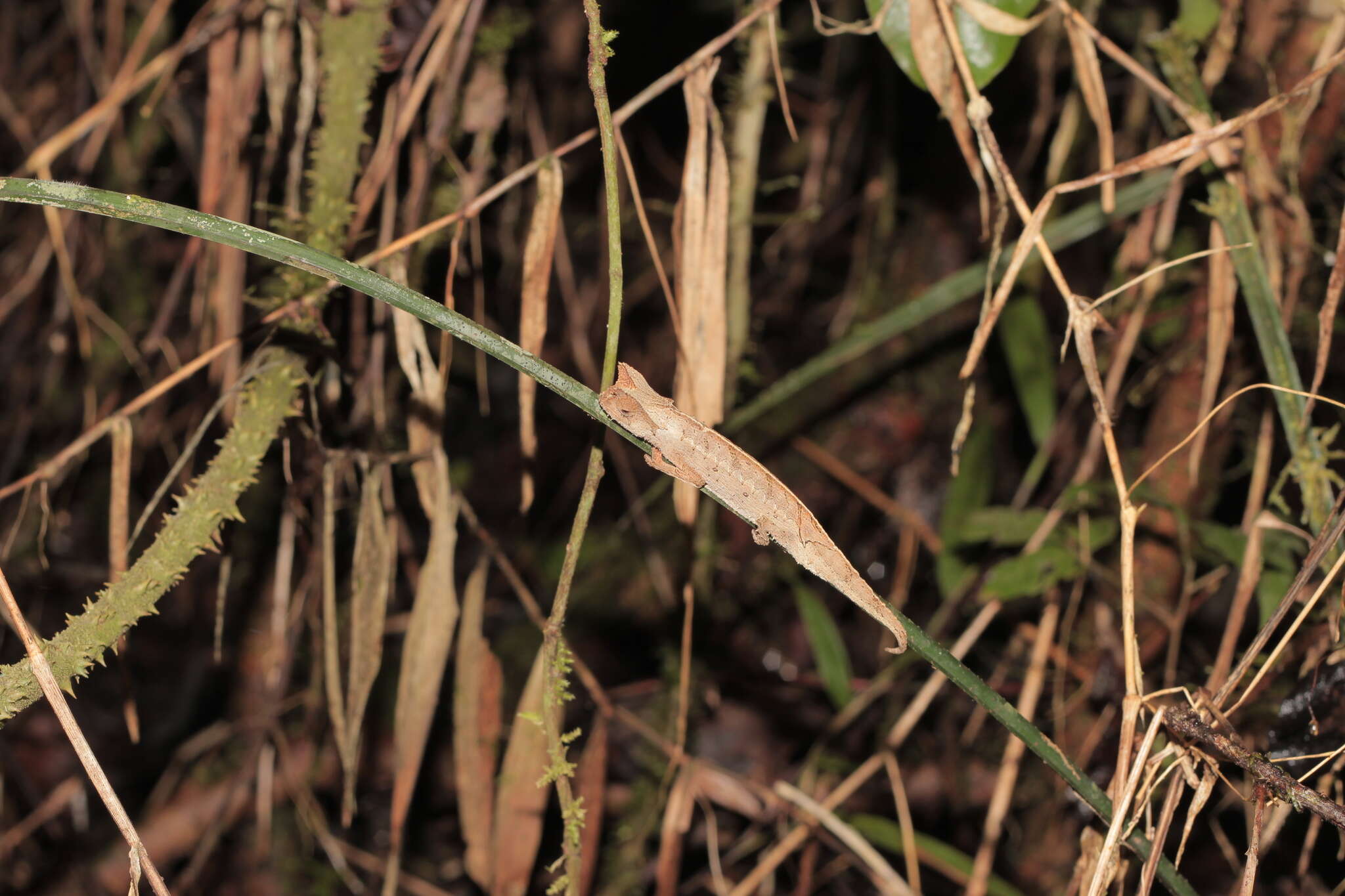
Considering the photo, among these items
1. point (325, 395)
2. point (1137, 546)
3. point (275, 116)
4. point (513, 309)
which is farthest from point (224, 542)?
point (1137, 546)

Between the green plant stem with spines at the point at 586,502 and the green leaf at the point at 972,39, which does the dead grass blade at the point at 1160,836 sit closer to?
the green plant stem with spines at the point at 586,502

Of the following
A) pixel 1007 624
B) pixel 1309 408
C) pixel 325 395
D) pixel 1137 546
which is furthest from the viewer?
pixel 1007 624

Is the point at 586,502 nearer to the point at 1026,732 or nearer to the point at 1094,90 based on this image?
the point at 1026,732

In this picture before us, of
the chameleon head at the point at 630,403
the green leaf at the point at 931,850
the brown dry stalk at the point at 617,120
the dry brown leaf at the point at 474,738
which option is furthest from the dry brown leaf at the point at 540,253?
the green leaf at the point at 931,850

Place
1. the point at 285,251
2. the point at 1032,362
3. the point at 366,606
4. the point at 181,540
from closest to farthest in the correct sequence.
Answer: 1. the point at 285,251
2. the point at 181,540
3. the point at 366,606
4. the point at 1032,362

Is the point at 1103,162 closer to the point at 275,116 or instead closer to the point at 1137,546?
the point at 1137,546

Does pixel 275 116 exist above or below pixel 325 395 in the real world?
above

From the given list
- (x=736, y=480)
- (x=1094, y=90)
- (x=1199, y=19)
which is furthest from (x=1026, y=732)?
(x=1199, y=19)
